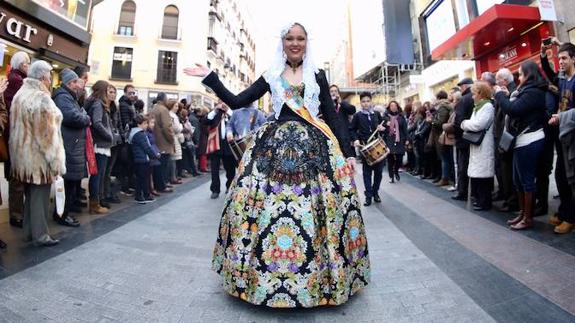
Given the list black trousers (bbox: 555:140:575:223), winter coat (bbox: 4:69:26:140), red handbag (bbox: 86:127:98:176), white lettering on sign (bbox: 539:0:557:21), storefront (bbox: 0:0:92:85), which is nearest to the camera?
black trousers (bbox: 555:140:575:223)

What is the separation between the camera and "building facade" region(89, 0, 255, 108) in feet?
82.0

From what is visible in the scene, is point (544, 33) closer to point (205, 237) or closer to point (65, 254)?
point (205, 237)

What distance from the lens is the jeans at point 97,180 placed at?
14.8 feet

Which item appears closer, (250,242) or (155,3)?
(250,242)

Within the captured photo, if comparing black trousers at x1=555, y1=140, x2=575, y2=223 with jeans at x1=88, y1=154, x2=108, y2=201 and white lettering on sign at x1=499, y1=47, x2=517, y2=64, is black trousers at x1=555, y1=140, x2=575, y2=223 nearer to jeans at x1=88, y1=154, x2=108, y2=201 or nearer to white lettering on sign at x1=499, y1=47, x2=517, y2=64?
jeans at x1=88, y1=154, x2=108, y2=201

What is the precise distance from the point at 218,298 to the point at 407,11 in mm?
22319

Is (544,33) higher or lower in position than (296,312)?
higher

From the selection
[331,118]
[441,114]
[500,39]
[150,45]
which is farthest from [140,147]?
[150,45]

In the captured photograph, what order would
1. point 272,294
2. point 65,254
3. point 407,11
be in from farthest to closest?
point 407,11 → point 65,254 → point 272,294

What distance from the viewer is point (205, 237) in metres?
3.69

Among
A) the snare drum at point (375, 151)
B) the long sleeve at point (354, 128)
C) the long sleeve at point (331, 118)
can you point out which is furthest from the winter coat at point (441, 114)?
the long sleeve at point (331, 118)

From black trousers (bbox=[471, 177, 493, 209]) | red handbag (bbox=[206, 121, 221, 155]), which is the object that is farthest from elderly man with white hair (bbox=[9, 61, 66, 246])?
black trousers (bbox=[471, 177, 493, 209])

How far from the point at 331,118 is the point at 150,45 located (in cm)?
2685

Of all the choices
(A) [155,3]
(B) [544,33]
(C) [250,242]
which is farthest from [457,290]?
(A) [155,3]
